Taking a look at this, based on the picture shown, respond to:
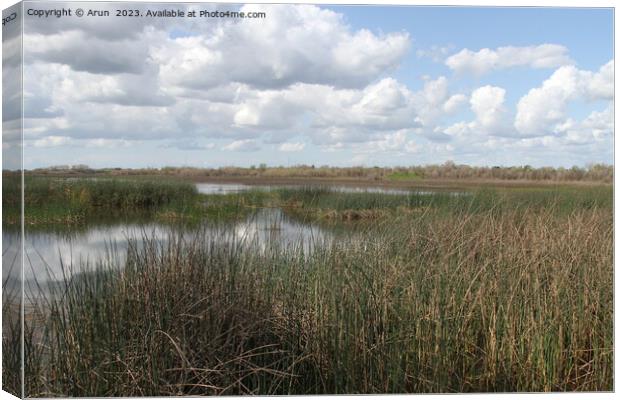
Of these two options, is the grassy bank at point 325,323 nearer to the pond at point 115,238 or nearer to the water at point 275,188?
the pond at point 115,238

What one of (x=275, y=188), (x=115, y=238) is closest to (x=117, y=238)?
Result: (x=115, y=238)

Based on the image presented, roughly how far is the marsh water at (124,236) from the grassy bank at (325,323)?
8 cm

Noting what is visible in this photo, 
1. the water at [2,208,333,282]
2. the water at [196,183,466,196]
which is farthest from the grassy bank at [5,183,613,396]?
the water at [196,183,466,196]

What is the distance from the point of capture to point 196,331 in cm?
353

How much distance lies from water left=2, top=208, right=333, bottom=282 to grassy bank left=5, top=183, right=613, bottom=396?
0.25 ft

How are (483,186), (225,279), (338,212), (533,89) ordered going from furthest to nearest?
(338,212) → (483,186) → (533,89) → (225,279)

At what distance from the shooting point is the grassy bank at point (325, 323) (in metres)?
3.47

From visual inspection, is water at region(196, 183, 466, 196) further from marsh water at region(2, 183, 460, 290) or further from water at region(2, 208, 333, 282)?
water at region(2, 208, 333, 282)

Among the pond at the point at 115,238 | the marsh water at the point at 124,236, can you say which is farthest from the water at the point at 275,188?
the pond at the point at 115,238

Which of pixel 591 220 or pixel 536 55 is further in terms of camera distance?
pixel 591 220

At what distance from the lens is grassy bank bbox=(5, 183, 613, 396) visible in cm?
347

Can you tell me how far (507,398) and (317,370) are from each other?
123 centimetres

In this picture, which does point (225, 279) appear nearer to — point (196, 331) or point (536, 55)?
point (196, 331)

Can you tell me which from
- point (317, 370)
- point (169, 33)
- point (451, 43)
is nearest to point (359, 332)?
point (317, 370)
